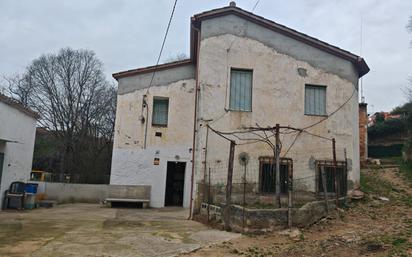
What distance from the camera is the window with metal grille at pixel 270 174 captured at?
12227 millimetres

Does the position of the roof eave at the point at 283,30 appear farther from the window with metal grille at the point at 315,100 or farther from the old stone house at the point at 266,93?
the window with metal grille at the point at 315,100

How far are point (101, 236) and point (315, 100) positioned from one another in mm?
8789

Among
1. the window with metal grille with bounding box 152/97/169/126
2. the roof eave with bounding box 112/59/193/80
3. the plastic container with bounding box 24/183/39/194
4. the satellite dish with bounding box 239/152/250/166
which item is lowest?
the plastic container with bounding box 24/183/39/194

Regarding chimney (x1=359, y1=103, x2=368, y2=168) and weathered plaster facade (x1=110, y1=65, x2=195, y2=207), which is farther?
chimney (x1=359, y1=103, x2=368, y2=168)

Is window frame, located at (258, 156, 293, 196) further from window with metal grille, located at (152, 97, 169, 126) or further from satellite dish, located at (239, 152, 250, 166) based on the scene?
window with metal grille, located at (152, 97, 169, 126)

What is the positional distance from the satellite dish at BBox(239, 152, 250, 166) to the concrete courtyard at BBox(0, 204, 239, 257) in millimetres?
2670

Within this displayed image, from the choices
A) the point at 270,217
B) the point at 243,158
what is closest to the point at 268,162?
the point at 243,158

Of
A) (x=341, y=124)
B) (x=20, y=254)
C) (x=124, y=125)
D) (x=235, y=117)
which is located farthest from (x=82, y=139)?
(x=20, y=254)

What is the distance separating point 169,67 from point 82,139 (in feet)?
51.6

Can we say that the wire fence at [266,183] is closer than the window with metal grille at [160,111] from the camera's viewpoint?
Yes

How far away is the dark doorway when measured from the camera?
16.6 meters

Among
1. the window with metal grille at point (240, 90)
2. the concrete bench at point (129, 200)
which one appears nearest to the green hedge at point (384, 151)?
the window with metal grille at point (240, 90)

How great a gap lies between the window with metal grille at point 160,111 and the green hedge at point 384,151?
44.6ft

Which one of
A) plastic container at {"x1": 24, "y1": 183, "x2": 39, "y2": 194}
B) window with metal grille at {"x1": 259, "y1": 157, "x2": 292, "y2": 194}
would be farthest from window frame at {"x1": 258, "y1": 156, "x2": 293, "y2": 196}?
plastic container at {"x1": 24, "y1": 183, "x2": 39, "y2": 194}
